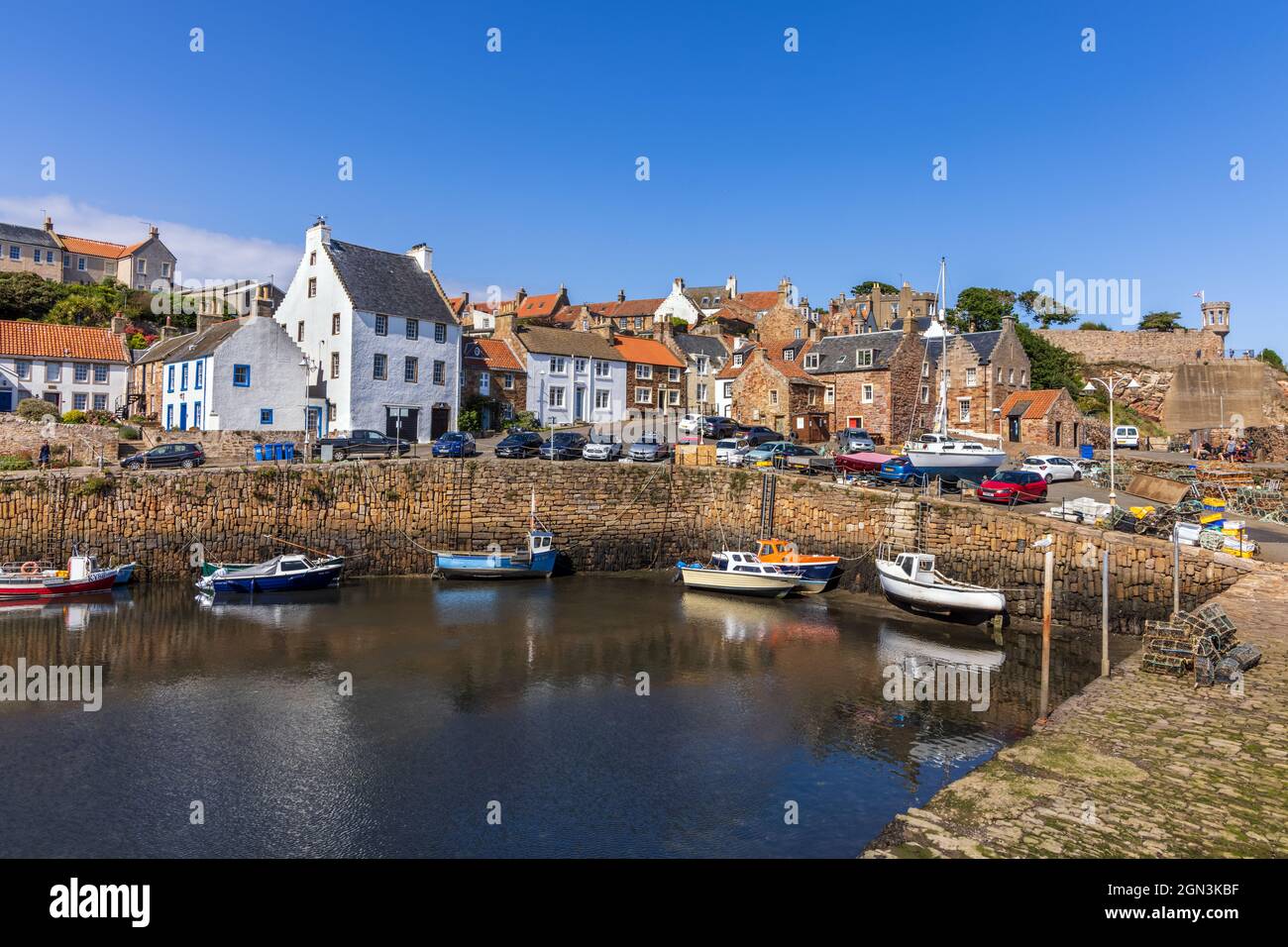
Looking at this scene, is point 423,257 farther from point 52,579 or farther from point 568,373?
point 52,579

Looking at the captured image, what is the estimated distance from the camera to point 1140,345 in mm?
69062

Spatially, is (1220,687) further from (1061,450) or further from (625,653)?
(1061,450)

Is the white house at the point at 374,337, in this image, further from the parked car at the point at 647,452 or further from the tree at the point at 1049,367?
the tree at the point at 1049,367

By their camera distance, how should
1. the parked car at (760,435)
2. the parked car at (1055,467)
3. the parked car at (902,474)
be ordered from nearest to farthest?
the parked car at (902,474), the parked car at (1055,467), the parked car at (760,435)

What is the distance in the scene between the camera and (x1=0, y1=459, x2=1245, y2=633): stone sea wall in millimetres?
27703

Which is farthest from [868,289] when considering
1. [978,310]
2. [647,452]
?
[647,452]

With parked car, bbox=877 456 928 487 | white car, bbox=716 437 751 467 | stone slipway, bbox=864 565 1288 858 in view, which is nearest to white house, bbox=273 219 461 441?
white car, bbox=716 437 751 467

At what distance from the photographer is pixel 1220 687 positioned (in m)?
14.3

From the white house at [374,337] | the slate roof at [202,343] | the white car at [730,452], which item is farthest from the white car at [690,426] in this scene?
the slate roof at [202,343]

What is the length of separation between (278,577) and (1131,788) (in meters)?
28.1

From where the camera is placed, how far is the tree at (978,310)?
82938mm

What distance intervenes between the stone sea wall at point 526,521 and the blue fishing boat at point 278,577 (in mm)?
2896
